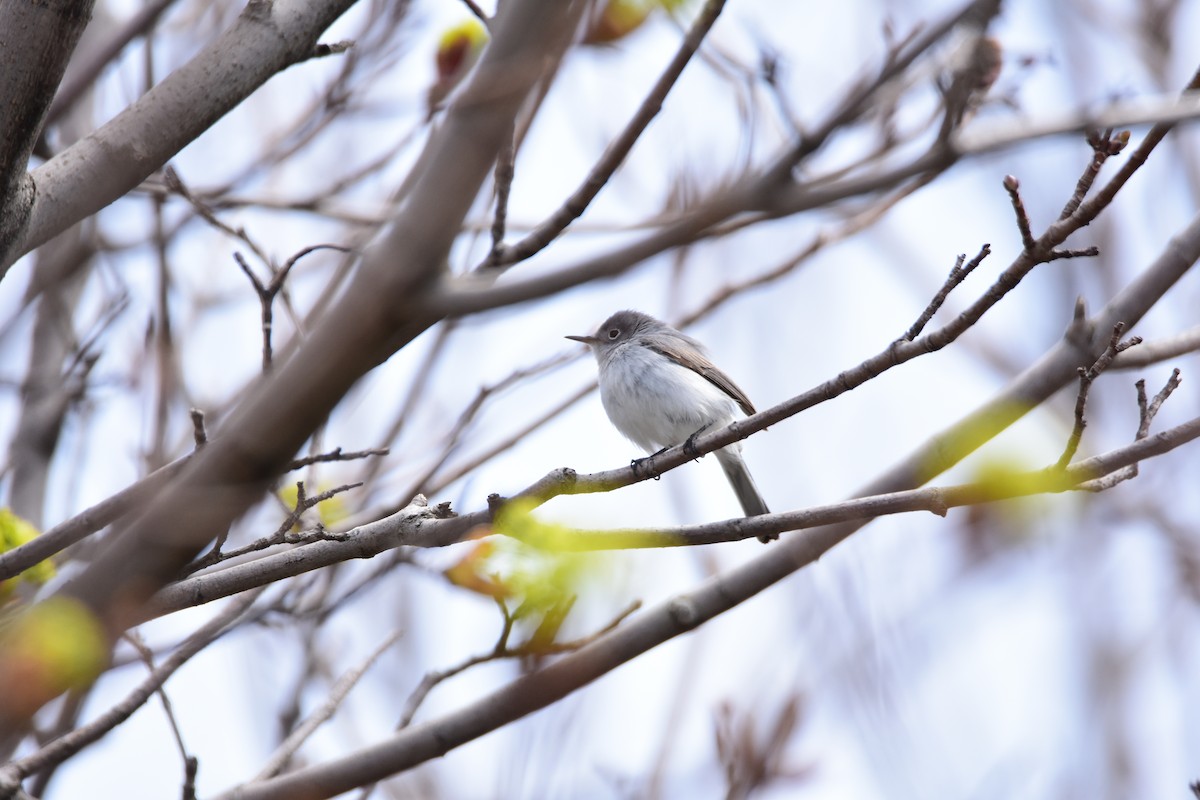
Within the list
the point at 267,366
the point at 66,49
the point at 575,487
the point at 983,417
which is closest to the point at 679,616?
the point at 575,487

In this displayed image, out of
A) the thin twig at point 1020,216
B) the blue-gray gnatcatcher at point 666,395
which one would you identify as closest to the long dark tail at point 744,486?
the blue-gray gnatcatcher at point 666,395

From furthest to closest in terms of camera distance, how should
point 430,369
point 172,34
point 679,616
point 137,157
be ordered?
1. point 172,34
2. point 430,369
3. point 679,616
4. point 137,157

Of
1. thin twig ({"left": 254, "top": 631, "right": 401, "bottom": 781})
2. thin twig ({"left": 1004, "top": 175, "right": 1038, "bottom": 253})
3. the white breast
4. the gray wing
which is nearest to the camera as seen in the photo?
thin twig ({"left": 1004, "top": 175, "right": 1038, "bottom": 253})

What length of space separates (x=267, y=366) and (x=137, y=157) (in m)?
0.56

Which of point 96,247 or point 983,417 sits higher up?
point 96,247

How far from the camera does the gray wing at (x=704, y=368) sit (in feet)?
18.2

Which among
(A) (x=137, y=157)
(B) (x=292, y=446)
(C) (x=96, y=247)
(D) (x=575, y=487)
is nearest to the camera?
(B) (x=292, y=446)

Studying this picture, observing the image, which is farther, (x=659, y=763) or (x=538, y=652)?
(x=659, y=763)

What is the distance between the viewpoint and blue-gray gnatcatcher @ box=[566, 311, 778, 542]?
5211mm

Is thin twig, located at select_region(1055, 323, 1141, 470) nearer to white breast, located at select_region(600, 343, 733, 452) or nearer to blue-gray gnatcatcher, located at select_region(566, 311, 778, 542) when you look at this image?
blue-gray gnatcatcher, located at select_region(566, 311, 778, 542)

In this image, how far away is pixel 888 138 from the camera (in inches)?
125

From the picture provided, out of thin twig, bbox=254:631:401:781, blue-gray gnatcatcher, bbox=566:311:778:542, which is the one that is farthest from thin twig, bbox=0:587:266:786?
blue-gray gnatcatcher, bbox=566:311:778:542

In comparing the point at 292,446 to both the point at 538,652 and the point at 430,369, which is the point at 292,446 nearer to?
the point at 538,652

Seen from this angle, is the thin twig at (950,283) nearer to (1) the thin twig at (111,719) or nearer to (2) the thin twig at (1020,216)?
(2) the thin twig at (1020,216)
